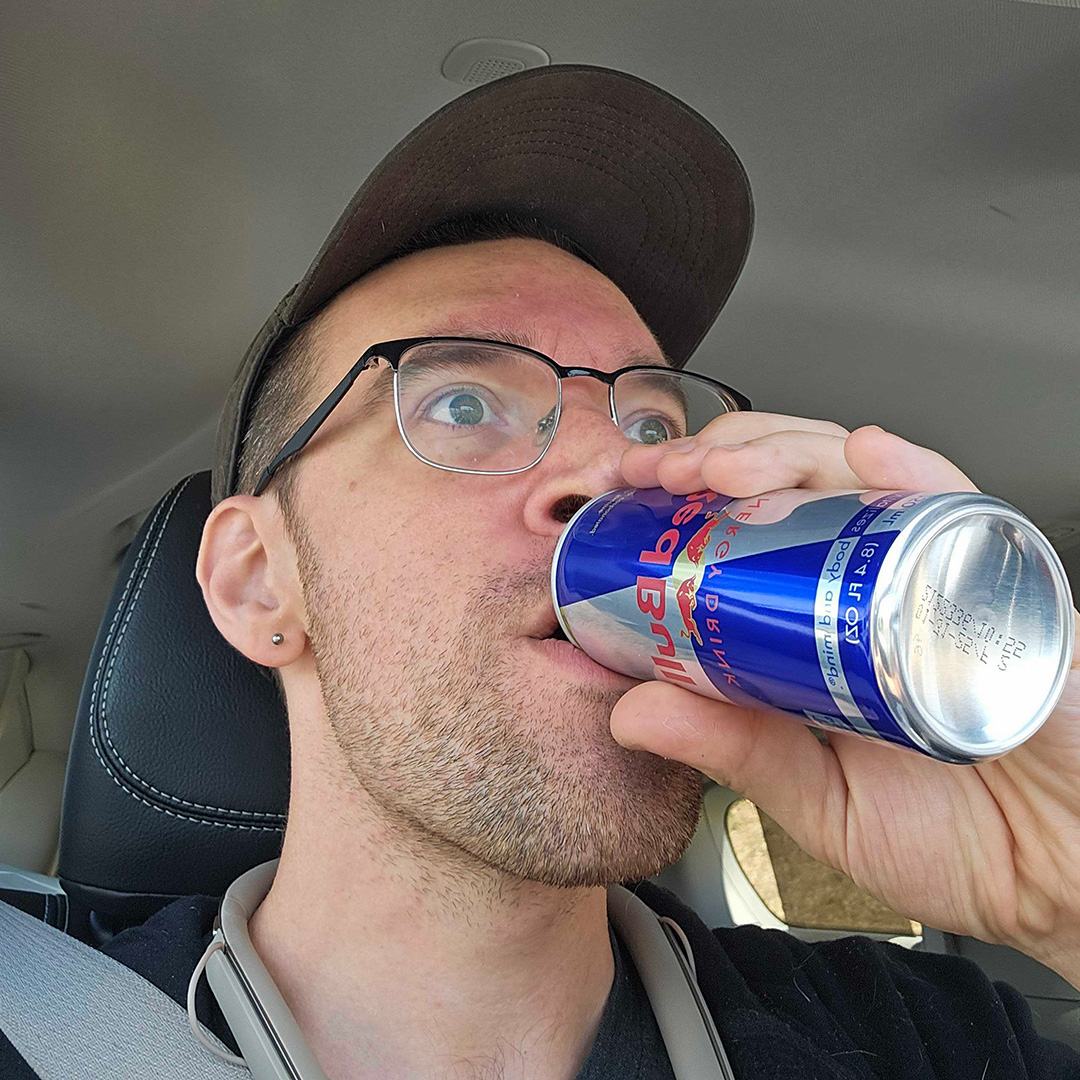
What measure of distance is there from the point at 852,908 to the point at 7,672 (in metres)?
2.10

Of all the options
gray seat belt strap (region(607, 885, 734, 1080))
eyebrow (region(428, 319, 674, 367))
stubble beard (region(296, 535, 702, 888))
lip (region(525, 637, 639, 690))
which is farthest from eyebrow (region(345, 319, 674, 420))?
gray seat belt strap (region(607, 885, 734, 1080))

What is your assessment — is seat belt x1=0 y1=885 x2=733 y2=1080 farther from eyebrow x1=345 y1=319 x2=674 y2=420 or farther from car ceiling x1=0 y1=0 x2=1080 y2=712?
car ceiling x1=0 y1=0 x2=1080 y2=712

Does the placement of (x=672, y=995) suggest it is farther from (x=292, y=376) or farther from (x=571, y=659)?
(x=292, y=376)

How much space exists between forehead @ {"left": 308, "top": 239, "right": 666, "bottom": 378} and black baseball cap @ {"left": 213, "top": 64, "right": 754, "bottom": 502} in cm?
4

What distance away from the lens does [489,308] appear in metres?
1.10

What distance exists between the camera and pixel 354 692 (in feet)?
3.15

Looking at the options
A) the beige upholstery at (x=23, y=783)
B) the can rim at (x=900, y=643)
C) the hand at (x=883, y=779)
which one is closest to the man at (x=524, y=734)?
the hand at (x=883, y=779)

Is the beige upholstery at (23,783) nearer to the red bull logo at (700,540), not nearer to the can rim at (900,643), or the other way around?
the red bull logo at (700,540)

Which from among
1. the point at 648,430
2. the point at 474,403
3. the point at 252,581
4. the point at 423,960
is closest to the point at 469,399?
the point at 474,403

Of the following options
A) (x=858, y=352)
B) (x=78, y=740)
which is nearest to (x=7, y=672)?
(x=78, y=740)

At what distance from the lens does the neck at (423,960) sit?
979 mm

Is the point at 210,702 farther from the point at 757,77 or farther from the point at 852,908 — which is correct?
the point at 852,908

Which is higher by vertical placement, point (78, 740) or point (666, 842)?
point (666, 842)

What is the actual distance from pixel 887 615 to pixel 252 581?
0.86m
